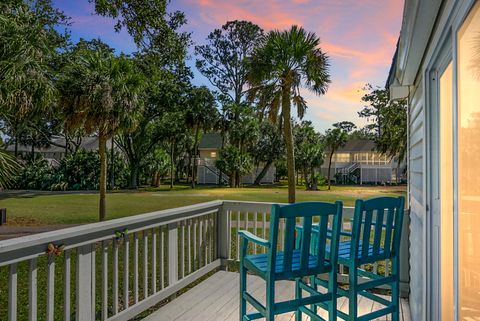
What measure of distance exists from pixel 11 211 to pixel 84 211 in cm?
259

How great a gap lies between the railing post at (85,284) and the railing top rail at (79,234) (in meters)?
0.08

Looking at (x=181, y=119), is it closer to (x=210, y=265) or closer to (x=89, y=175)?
(x=89, y=175)

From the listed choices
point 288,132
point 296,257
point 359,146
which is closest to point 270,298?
point 296,257

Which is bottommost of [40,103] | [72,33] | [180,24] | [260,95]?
[40,103]

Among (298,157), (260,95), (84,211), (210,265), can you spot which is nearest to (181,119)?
(298,157)

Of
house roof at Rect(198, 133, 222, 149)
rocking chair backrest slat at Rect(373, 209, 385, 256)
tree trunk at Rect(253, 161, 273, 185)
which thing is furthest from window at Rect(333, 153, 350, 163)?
rocking chair backrest slat at Rect(373, 209, 385, 256)

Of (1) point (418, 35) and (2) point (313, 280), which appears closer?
(1) point (418, 35)

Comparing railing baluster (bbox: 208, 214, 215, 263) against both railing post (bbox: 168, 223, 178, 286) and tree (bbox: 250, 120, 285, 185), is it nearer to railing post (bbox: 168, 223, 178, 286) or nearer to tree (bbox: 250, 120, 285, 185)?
railing post (bbox: 168, 223, 178, 286)

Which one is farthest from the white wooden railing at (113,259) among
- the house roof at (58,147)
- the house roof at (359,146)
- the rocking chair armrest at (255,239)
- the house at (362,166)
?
the house roof at (58,147)

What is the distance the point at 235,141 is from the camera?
84.2ft

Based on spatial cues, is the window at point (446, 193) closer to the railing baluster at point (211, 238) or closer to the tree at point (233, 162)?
the railing baluster at point (211, 238)

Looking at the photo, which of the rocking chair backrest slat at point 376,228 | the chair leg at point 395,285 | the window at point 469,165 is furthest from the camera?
the chair leg at point 395,285

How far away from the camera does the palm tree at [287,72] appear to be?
27.5ft

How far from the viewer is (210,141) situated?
33.2 metres
